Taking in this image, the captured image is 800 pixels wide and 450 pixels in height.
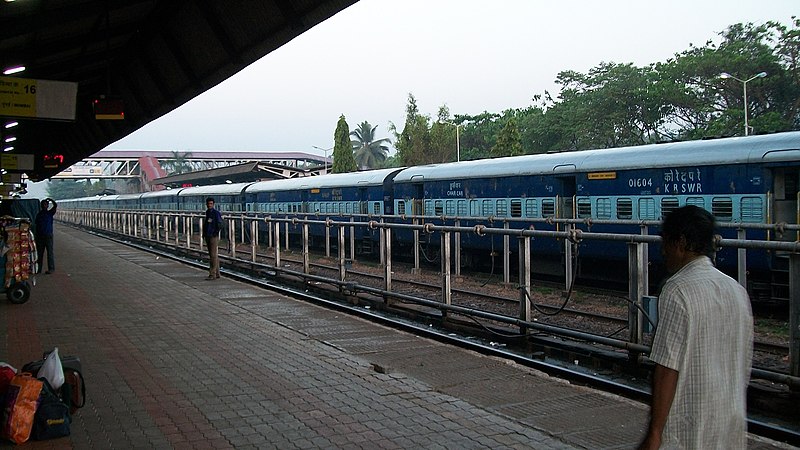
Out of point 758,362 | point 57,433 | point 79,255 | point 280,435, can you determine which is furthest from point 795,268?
point 79,255

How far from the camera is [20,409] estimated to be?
5.30 meters

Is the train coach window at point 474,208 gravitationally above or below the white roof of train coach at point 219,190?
below

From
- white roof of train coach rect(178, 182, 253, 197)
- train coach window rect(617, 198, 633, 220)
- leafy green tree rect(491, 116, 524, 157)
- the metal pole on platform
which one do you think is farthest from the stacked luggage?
leafy green tree rect(491, 116, 524, 157)

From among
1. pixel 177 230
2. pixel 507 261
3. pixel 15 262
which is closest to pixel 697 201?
pixel 507 261

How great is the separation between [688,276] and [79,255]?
2430 centimetres

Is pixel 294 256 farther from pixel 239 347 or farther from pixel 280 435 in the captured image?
pixel 280 435

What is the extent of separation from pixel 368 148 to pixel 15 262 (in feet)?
284

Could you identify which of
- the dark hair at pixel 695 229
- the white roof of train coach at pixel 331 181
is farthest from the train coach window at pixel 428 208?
the dark hair at pixel 695 229

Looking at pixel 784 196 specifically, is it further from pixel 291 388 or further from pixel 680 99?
pixel 680 99

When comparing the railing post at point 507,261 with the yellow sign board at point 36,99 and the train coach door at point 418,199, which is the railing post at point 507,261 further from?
the train coach door at point 418,199

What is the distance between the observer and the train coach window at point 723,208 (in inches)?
507

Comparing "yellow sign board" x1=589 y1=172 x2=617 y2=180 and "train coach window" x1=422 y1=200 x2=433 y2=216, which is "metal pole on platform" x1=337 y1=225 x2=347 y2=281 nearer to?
"yellow sign board" x1=589 y1=172 x2=617 y2=180

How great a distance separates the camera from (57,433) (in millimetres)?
5430

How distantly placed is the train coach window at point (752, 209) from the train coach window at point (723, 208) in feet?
0.86
